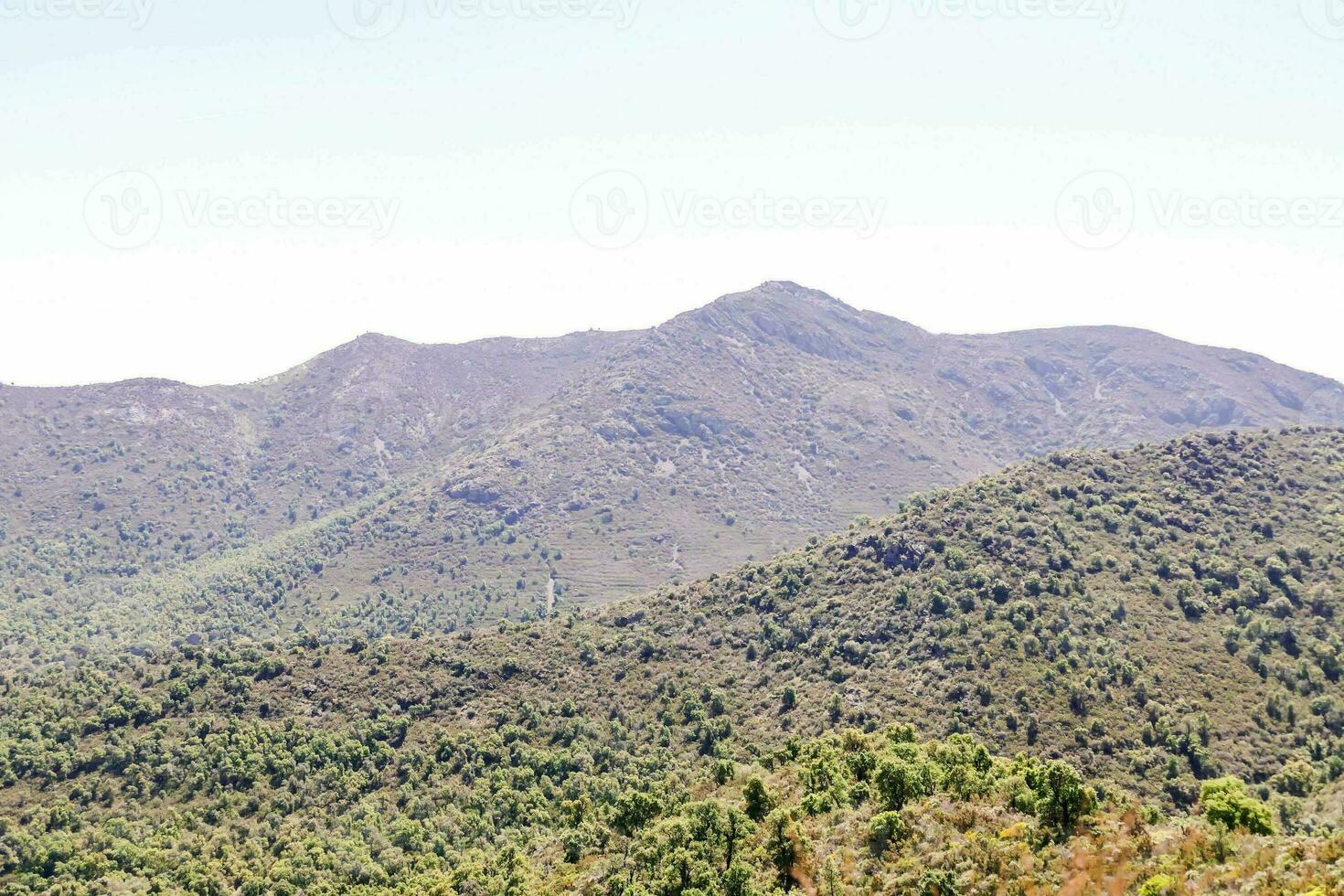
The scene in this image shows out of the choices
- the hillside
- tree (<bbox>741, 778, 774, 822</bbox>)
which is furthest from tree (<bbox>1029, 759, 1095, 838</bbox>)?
tree (<bbox>741, 778, 774, 822</bbox>)

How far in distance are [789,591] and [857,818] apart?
221 feet

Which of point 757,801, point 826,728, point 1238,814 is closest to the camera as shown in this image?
point 1238,814

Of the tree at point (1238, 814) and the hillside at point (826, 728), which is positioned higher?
the tree at point (1238, 814)

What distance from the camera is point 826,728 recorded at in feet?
286

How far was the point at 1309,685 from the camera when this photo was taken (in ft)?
278

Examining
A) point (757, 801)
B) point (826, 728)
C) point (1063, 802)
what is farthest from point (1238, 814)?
point (826, 728)

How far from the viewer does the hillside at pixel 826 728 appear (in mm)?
46812

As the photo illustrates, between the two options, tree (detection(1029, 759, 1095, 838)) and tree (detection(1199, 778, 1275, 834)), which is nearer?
tree (detection(1199, 778, 1275, 834))

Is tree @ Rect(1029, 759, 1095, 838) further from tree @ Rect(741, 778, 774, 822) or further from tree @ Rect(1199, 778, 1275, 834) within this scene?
tree @ Rect(741, 778, 774, 822)

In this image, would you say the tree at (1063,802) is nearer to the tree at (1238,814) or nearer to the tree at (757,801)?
the tree at (1238,814)

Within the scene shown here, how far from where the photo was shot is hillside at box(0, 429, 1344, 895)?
154 feet

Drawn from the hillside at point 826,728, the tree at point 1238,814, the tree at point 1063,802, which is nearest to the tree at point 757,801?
the hillside at point 826,728

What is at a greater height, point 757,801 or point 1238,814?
point 1238,814

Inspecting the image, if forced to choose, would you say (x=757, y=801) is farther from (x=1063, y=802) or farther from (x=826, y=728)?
(x=826, y=728)
